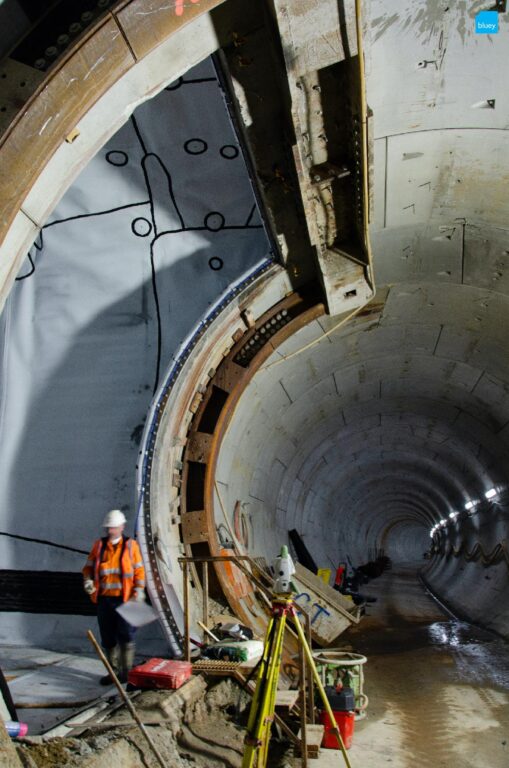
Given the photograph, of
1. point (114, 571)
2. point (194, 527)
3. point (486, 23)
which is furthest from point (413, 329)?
point (114, 571)

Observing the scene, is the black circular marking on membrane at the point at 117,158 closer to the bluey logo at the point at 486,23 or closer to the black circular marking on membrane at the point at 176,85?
the black circular marking on membrane at the point at 176,85

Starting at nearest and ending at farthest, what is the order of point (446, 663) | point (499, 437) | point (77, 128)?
1. point (77, 128)
2. point (446, 663)
3. point (499, 437)

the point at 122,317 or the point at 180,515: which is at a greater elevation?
the point at 122,317

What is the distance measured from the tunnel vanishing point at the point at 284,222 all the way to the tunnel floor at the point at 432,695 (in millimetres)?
1364

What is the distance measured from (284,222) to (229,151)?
855mm

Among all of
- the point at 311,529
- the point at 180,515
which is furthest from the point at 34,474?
the point at 311,529

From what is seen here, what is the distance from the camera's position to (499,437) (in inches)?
422

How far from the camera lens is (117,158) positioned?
6.14 m

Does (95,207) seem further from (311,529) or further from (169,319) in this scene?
(311,529)

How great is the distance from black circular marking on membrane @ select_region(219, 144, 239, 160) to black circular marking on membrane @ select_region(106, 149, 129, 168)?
0.81 meters

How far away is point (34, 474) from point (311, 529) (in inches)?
360

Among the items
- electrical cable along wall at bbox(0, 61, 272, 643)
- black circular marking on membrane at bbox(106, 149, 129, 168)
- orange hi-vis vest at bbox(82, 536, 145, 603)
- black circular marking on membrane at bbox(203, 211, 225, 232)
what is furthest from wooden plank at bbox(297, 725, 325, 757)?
black circular marking on membrane at bbox(106, 149, 129, 168)

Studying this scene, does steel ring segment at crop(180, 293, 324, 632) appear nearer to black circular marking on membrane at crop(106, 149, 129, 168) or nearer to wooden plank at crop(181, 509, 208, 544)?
wooden plank at crop(181, 509, 208, 544)

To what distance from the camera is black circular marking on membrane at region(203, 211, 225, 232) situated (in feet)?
20.6
